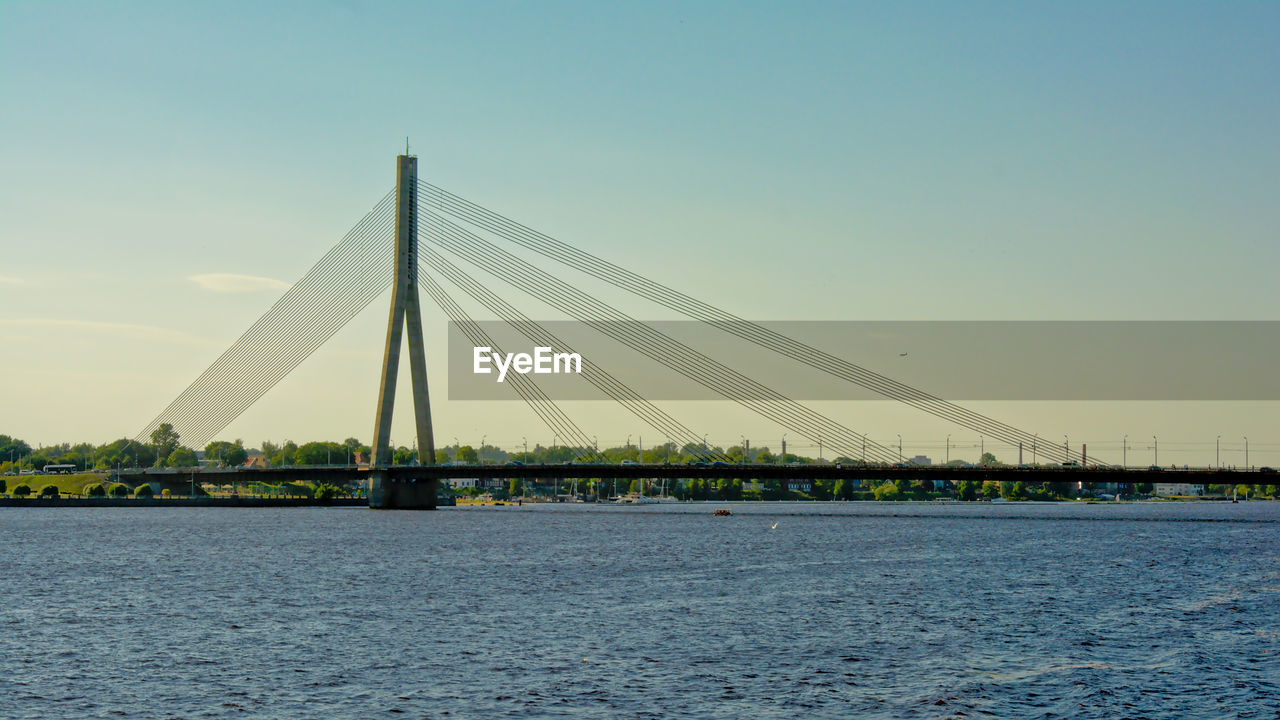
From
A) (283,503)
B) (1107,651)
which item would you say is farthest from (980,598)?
(283,503)

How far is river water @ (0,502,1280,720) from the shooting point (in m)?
32.9

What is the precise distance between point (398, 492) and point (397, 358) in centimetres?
2343

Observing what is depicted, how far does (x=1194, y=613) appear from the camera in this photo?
51.6m

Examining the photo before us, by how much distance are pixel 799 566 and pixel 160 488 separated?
5660 inches

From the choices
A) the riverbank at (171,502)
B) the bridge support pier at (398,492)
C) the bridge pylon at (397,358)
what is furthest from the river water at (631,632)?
the riverbank at (171,502)

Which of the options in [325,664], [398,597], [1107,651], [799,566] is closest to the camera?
[325,664]

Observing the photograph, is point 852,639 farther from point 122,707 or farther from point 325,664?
point 122,707

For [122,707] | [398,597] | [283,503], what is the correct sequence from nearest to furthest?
[122,707] < [398,597] < [283,503]

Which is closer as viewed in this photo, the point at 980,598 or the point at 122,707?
the point at 122,707

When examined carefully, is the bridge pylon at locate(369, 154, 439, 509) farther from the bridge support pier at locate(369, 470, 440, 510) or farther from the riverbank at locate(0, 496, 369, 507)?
the riverbank at locate(0, 496, 369, 507)

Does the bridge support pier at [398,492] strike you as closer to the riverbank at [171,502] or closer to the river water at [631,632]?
the riverbank at [171,502]

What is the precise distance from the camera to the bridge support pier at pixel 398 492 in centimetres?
14250

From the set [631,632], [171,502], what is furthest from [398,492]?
[631,632]

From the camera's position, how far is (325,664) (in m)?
37.5
